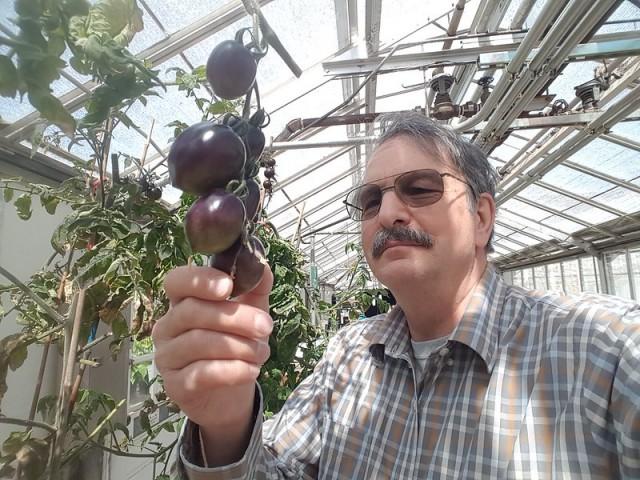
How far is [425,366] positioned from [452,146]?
0.53 metres

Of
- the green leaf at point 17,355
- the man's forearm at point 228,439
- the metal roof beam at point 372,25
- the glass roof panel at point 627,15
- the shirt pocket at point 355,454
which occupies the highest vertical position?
the glass roof panel at point 627,15

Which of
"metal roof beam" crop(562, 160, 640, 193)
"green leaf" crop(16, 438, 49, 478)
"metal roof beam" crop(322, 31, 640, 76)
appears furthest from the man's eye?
"metal roof beam" crop(562, 160, 640, 193)

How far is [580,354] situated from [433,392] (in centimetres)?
27

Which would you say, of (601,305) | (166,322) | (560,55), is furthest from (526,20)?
(166,322)

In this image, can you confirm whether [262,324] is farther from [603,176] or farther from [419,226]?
[603,176]

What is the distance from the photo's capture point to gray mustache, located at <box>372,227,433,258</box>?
85 cm

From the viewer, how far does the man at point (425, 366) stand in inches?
14.8

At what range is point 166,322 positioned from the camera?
1.23ft

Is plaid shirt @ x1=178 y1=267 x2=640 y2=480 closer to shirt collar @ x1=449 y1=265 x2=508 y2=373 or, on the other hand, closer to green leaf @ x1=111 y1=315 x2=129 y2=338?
shirt collar @ x1=449 y1=265 x2=508 y2=373

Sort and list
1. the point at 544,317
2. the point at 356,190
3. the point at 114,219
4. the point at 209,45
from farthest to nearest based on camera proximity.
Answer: the point at 209,45
the point at 356,190
the point at 114,219
the point at 544,317

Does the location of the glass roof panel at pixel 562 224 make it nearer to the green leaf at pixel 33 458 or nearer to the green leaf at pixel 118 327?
the green leaf at pixel 118 327

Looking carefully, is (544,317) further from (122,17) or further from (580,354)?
(122,17)

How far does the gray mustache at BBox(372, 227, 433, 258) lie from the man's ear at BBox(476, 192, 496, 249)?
18 cm

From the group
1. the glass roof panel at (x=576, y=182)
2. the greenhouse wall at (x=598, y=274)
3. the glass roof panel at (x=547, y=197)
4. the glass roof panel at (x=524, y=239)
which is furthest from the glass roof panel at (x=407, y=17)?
the glass roof panel at (x=524, y=239)
